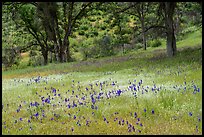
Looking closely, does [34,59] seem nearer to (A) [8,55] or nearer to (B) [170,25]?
(A) [8,55]

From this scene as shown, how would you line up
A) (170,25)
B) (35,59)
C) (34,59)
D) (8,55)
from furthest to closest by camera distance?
1. (34,59)
2. (35,59)
3. (8,55)
4. (170,25)

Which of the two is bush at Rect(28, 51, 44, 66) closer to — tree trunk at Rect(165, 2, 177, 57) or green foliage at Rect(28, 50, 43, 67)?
green foliage at Rect(28, 50, 43, 67)

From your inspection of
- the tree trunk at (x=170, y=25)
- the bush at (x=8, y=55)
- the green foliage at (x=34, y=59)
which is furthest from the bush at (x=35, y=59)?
the tree trunk at (x=170, y=25)

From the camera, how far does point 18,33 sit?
50.2 m

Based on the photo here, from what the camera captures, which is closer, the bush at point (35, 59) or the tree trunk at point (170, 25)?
the tree trunk at point (170, 25)

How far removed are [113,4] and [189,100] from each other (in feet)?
107

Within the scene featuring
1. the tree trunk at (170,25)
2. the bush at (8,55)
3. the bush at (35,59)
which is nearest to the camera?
the tree trunk at (170,25)

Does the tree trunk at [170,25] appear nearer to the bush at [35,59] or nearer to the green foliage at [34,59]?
the bush at [35,59]

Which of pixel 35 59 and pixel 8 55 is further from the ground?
pixel 8 55

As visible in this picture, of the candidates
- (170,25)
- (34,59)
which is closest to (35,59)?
(34,59)

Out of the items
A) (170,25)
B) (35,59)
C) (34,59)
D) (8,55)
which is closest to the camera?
(170,25)

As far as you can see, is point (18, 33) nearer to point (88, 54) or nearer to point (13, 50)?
point (13, 50)

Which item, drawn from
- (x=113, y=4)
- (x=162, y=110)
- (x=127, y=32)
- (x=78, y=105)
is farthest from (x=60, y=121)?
(x=127, y=32)

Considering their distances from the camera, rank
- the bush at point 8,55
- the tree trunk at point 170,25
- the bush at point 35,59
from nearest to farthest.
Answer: the tree trunk at point 170,25
the bush at point 8,55
the bush at point 35,59
